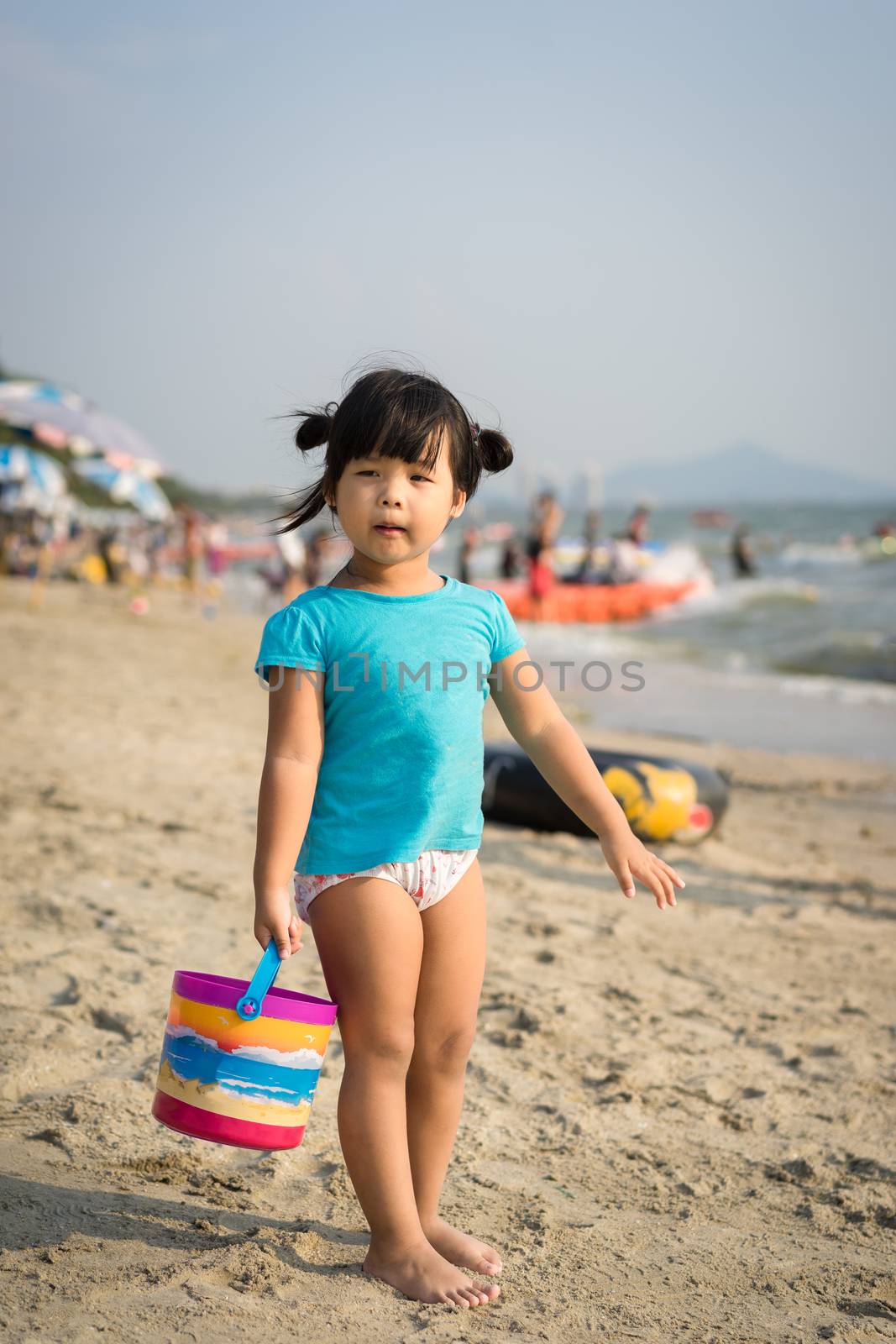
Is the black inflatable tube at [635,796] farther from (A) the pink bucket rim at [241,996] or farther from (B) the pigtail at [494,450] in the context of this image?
(A) the pink bucket rim at [241,996]

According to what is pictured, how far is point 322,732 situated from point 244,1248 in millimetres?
1014

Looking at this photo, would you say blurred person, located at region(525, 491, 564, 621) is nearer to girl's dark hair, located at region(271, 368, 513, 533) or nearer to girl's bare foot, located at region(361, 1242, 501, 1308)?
girl's dark hair, located at region(271, 368, 513, 533)

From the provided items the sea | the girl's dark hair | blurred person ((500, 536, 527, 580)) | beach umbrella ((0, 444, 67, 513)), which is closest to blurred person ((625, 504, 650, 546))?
the sea

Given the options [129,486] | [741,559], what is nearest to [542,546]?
[129,486]

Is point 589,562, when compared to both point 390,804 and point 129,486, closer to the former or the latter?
point 129,486

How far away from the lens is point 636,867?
2320mm

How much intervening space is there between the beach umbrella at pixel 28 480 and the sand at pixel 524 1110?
1891cm

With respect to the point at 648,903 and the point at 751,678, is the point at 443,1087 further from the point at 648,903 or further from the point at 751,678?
the point at 751,678

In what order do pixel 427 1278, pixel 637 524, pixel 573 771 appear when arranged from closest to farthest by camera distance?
pixel 427 1278, pixel 573 771, pixel 637 524

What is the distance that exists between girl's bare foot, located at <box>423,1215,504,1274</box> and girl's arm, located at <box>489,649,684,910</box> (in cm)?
76

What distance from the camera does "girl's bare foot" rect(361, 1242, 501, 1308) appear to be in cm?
210

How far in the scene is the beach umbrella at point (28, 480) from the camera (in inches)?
922

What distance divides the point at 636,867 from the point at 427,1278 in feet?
2.85

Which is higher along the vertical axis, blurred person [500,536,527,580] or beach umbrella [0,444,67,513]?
beach umbrella [0,444,67,513]
